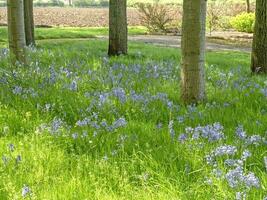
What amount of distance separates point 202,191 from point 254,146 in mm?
1065

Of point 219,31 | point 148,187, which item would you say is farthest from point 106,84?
point 219,31

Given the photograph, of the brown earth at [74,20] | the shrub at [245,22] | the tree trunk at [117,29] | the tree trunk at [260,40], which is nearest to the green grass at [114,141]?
the tree trunk at [260,40]

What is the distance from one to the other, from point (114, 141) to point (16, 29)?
155 inches

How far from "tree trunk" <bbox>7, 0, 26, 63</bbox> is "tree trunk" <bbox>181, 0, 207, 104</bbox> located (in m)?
2.94

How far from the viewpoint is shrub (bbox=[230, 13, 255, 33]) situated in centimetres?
3080

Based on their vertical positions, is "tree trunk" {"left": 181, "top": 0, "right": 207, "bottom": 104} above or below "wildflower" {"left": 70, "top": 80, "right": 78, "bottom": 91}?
above

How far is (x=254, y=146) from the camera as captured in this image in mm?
3889

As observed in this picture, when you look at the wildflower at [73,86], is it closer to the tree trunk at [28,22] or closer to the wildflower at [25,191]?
the wildflower at [25,191]

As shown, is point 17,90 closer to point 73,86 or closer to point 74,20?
point 73,86

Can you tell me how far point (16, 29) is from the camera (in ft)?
23.8

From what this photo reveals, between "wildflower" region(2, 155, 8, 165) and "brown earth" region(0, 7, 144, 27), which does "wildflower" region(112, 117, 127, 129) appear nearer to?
"wildflower" region(2, 155, 8, 165)

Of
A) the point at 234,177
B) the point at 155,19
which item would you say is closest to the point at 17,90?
the point at 234,177

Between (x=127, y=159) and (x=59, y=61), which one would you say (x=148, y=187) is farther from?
(x=59, y=61)

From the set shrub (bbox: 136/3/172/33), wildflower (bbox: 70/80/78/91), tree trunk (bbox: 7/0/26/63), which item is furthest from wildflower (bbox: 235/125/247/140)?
shrub (bbox: 136/3/172/33)
